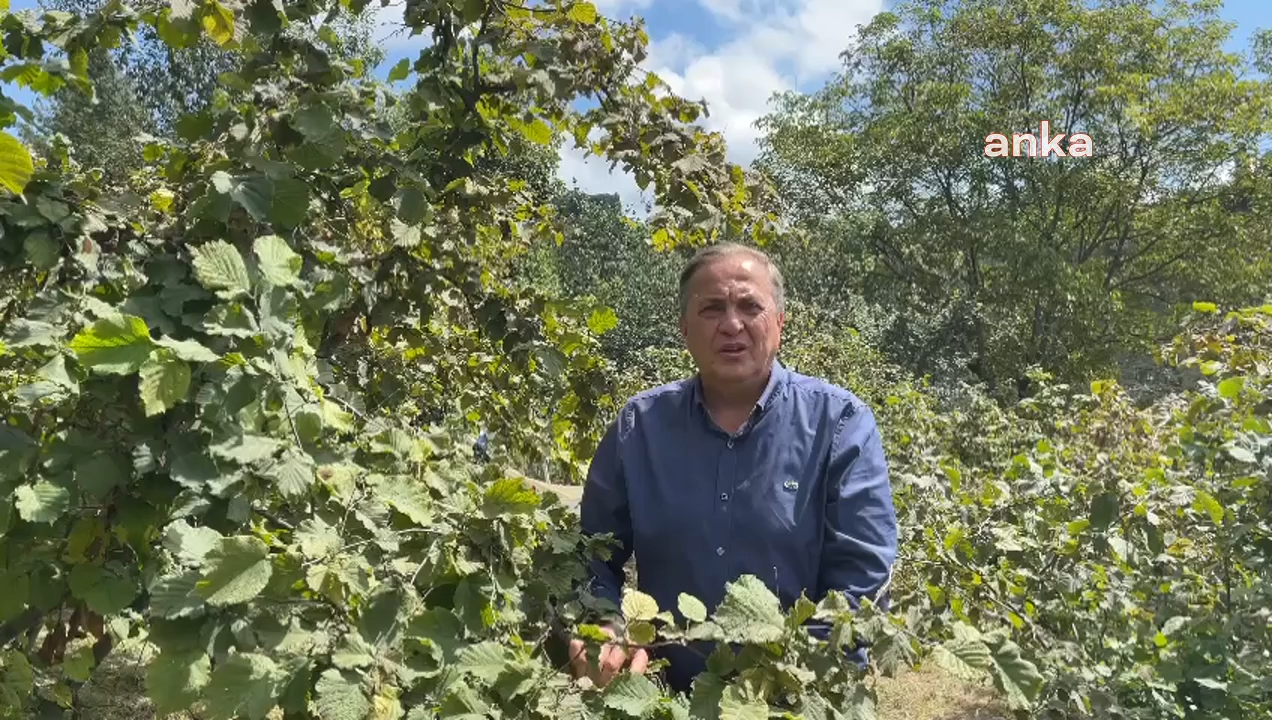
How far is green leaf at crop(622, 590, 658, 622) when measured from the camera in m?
1.18

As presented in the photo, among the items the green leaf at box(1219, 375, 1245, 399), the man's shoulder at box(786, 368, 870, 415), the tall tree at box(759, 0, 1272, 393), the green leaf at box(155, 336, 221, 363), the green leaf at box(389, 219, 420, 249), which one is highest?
the tall tree at box(759, 0, 1272, 393)

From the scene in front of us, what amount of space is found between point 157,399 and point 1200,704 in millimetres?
2567

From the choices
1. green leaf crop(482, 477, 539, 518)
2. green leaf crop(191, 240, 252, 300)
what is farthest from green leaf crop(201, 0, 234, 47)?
green leaf crop(482, 477, 539, 518)

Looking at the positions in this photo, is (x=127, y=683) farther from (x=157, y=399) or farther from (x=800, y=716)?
(x=800, y=716)

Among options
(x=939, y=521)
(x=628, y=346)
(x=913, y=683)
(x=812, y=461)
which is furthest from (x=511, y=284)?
(x=628, y=346)

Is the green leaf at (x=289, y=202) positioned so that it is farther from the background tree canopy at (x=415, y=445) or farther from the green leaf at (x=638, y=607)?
the green leaf at (x=638, y=607)

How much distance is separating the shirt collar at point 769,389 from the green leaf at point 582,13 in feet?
2.79

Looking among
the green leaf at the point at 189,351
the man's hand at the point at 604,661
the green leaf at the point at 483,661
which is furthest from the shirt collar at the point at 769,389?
the green leaf at the point at 189,351

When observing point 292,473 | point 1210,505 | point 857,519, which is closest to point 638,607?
point 292,473

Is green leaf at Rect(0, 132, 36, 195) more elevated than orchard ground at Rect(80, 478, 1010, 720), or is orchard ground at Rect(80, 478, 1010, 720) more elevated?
green leaf at Rect(0, 132, 36, 195)

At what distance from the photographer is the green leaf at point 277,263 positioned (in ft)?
3.99

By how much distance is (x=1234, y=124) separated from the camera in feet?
59.7

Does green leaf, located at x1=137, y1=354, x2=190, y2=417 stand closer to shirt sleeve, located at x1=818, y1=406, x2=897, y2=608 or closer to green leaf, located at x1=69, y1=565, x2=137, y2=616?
green leaf, located at x1=69, y1=565, x2=137, y2=616

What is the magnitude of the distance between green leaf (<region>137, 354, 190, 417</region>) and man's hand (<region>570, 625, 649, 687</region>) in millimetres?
601
